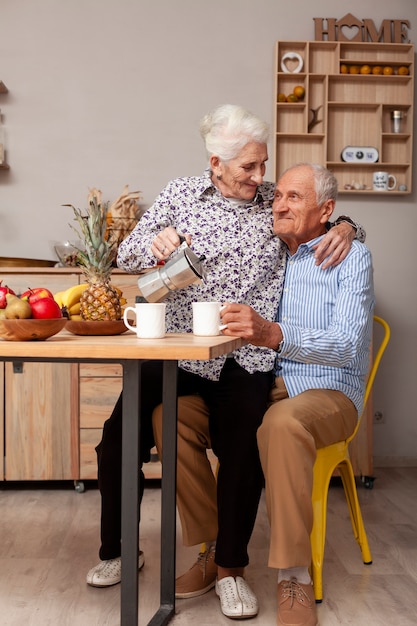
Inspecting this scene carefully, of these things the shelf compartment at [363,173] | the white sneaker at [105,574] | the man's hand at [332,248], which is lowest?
the white sneaker at [105,574]

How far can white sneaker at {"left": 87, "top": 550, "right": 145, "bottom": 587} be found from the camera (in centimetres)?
220

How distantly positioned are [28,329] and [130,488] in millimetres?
419

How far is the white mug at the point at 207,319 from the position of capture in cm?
185

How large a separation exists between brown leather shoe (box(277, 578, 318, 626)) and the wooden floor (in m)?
0.06

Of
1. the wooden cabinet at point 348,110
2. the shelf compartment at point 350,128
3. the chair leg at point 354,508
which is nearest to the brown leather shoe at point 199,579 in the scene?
the chair leg at point 354,508

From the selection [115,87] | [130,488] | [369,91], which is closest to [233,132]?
[130,488]

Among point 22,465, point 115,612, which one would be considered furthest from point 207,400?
point 22,465

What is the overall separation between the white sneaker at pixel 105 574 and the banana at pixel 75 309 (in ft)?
2.60

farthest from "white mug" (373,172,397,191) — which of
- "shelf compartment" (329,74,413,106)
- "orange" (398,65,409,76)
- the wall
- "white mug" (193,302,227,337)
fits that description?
"white mug" (193,302,227,337)

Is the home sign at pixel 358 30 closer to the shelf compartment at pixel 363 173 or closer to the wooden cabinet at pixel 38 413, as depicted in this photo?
the shelf compartment at pixel 363 173

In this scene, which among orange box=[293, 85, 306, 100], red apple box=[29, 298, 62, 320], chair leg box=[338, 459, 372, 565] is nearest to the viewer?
red apple box=[29, 298, 62, 320]

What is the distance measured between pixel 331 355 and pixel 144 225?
76 centimetres

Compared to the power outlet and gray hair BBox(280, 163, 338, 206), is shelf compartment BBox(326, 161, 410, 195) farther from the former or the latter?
gray hair BBox(280, 163, 338, 206)

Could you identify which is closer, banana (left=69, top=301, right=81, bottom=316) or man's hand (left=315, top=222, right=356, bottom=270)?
banana (left=69, top=301, right=81, bottom=316)
